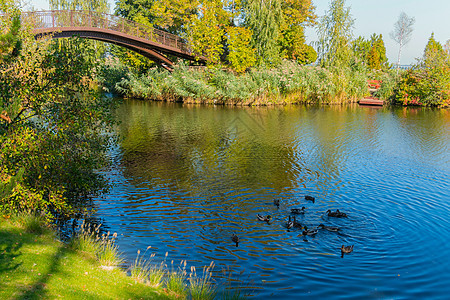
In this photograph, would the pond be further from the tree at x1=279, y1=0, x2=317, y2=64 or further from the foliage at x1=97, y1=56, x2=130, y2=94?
the tree at x1=279, y1=0, x2=317, y2=64

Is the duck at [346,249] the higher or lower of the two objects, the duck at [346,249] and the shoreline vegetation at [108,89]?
the lower

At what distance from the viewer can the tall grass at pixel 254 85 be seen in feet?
161

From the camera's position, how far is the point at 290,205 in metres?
15.5

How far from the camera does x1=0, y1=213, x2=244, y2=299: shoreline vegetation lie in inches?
295

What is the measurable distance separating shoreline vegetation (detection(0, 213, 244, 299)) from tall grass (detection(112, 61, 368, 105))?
129 feet

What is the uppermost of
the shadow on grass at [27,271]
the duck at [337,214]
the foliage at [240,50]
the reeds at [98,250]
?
the foliage at [240,50]

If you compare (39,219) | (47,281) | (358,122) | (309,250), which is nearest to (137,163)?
(39,219)

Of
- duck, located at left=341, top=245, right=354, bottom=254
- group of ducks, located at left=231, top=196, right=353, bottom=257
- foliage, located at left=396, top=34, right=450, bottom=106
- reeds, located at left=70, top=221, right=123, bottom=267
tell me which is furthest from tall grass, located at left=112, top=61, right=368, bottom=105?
reeds, located at left=70, top=221, right=123, bottom=267

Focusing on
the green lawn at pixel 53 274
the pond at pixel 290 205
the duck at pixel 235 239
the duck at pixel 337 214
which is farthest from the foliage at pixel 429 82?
the green lawn at pixel 53 274

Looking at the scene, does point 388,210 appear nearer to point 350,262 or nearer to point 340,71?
point 350,262

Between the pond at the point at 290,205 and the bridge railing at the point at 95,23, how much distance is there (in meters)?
14.8

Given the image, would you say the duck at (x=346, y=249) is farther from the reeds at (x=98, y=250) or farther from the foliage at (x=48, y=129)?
the foliage at (x=48, y=129)

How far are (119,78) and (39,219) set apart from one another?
1998 inches

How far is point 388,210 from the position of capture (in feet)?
49.8
